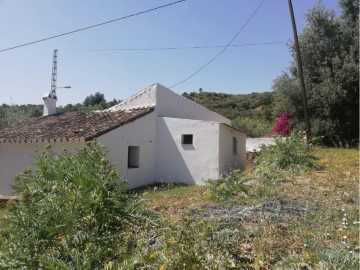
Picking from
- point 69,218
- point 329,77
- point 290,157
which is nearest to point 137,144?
point 290,157

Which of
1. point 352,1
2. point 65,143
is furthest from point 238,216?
point 352,1

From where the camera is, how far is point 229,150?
53.3 feet

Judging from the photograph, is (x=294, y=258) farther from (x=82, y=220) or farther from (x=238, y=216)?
(x=82, y=220)

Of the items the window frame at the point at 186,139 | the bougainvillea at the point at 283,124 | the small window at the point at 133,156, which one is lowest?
the small window at the point at 133,156

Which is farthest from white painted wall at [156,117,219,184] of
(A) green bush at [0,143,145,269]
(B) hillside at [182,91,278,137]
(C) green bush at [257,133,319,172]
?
(B) hillside at [182,91,278,137]

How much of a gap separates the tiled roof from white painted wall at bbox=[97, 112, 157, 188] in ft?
1.05

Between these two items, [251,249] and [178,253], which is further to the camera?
[251,249]

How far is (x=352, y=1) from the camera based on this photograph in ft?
57.4

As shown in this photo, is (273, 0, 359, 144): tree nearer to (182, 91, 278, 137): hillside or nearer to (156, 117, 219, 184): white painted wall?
(156, 117, 219, 184): white painted wall

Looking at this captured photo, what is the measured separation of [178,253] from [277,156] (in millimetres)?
6857

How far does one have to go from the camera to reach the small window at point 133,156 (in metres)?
15.4

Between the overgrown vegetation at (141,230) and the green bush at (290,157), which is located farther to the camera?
the green bush at (290,157)

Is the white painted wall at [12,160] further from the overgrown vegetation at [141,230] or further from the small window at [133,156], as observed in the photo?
the overgrown vegetation at [141,230]

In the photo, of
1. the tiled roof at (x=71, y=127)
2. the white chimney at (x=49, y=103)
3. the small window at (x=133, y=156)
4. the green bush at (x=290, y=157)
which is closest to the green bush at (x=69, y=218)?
the green bush at (x=290, y=157)
